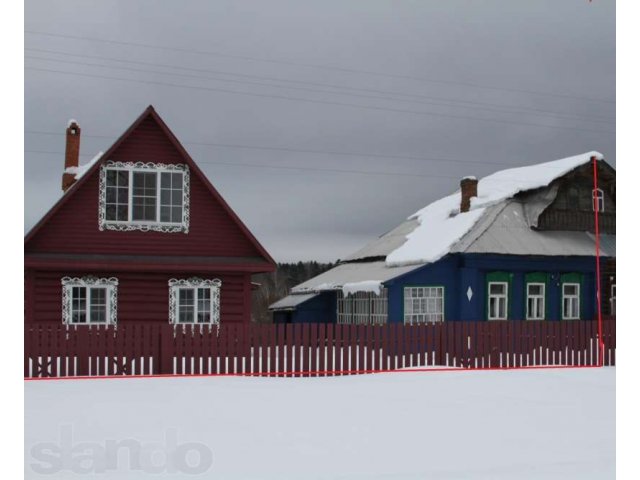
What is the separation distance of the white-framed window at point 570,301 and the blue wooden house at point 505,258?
0.04 meters

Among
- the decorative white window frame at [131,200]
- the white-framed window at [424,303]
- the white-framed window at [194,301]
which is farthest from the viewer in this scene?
the white-framed window at [424,303]

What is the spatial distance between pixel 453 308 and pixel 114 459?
2153 centimetres

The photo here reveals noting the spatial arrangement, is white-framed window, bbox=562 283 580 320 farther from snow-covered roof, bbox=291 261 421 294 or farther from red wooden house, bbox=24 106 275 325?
red wooden house, bbox=24 106 275 325

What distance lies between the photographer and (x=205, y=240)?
2275 cm

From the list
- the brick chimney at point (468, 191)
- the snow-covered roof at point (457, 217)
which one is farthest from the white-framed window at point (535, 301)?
the brick chimney at point (468, 191)

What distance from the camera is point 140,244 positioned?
22.4 m

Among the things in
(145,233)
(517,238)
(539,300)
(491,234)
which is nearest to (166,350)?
(145,233)

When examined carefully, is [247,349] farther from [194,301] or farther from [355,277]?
[355,277]

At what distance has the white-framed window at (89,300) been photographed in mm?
22141

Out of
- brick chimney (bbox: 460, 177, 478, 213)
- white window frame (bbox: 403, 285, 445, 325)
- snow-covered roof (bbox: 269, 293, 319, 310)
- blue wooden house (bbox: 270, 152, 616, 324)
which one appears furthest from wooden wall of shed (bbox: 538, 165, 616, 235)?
snow-covered roof (bbox: 269, 293, 319, 310)

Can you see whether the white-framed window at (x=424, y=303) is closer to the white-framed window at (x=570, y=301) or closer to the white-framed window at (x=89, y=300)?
the white-framed window at (x=570, y=301)

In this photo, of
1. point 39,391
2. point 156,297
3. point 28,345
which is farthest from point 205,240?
point 39,391

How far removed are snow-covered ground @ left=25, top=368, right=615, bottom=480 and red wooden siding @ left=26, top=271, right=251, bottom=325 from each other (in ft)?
14.0

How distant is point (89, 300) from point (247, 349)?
16.2ft
